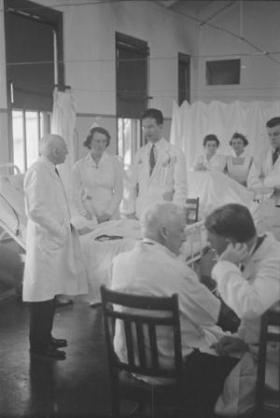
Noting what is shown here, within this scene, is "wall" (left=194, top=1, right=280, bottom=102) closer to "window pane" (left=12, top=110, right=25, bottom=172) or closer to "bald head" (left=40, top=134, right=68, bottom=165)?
"bald head" (left=40, top=134, right=68, bottom=165)

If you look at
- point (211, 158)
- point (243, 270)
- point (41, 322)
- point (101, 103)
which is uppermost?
point (101, 103)

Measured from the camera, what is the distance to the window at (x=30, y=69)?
4.02m

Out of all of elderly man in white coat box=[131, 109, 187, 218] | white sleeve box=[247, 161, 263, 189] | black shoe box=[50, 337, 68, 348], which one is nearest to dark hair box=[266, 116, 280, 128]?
elderly man in white coat box=[131, 109, 187, 218]

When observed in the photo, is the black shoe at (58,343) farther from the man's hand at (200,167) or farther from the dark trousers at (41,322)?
the man's hand at (200,167)

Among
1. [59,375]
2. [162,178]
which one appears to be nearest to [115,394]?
[59,375]

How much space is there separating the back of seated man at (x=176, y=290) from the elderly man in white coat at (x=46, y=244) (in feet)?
2.92

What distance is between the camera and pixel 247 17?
2102mm

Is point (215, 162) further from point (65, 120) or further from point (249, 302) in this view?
Answer: point (249, 302)

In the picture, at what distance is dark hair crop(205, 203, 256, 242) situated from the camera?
1.54m

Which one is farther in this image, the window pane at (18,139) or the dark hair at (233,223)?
the window pane at (18,139)

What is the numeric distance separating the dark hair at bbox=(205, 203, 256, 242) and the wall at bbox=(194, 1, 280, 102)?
0.80 metres

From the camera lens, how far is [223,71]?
328 centimetres

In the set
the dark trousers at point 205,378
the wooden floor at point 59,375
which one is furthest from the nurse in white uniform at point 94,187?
the dark trousers at point 205,378

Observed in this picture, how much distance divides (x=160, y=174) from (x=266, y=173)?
68 cm
